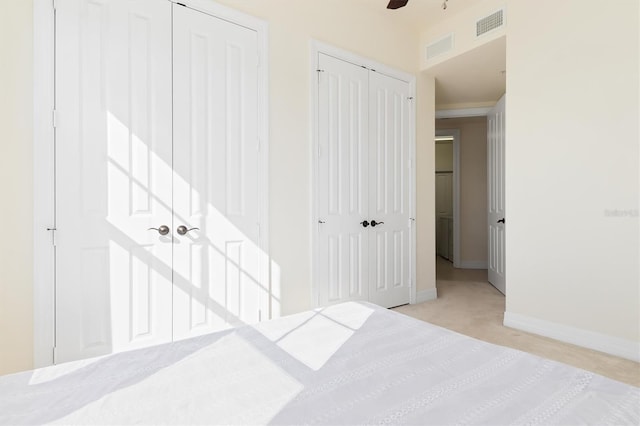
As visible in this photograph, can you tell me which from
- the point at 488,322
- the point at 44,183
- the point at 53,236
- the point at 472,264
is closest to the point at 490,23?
the point at 488,322

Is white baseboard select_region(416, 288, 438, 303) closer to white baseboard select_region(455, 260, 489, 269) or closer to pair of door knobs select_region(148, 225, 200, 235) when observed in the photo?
white baseboard select_region(455, 260, 489, 269)

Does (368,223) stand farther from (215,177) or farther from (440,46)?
(440,46)

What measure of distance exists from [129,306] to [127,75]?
1.45 m

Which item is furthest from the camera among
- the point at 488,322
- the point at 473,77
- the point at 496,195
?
the point at 496,195

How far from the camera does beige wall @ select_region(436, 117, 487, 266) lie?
6160 mm

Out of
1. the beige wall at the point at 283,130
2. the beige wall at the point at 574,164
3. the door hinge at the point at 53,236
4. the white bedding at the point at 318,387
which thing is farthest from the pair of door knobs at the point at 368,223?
the door hinge at the point at 53,236

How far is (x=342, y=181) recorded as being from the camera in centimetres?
332

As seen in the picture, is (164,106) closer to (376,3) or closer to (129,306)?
(129,306)

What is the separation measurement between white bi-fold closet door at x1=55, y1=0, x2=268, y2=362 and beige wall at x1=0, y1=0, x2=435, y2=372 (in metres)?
0.16

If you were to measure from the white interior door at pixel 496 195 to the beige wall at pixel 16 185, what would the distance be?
176 inches

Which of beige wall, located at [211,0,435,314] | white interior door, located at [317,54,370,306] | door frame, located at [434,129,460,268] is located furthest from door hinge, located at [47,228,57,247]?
door frame, located at [434,129,460,268]

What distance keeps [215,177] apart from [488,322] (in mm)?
2764

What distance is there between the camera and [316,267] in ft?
10.3

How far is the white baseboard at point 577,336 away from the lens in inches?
96.0
